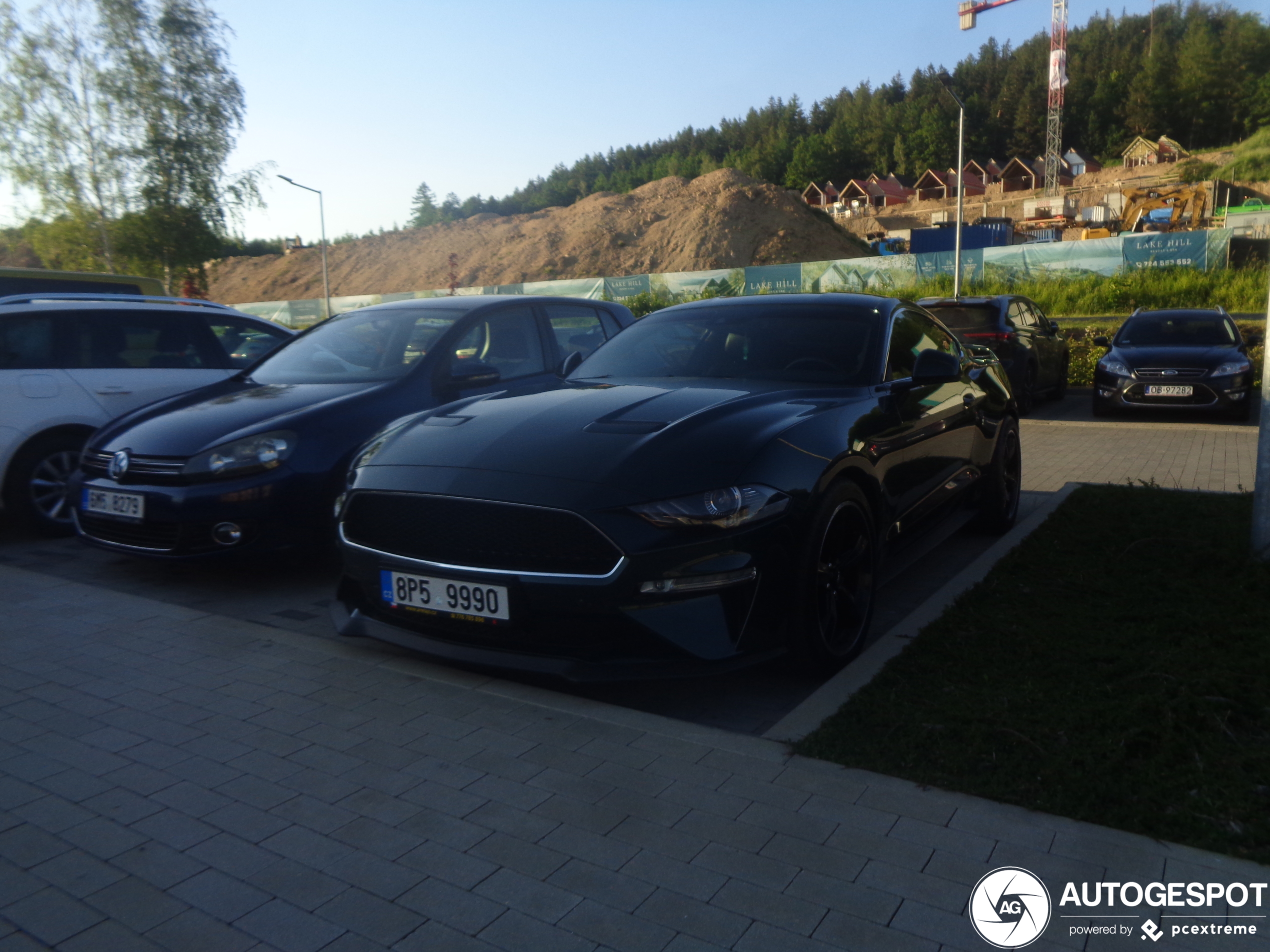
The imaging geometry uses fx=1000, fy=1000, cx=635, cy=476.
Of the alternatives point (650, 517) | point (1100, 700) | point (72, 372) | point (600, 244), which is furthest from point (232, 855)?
point (600, 244)

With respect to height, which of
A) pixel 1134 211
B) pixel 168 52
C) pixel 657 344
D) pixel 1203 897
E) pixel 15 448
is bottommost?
pixel 1203 897

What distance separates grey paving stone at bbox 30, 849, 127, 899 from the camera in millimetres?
2545

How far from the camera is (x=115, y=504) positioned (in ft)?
17.9

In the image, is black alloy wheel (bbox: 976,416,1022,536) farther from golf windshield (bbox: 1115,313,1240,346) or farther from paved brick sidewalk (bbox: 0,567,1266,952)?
golf windshield (bbox: 1115,313,1240,346)

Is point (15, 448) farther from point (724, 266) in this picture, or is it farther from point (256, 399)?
point (724, 266)

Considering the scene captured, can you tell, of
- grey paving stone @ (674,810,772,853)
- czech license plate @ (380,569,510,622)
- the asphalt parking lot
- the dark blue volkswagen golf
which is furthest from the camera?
the dark blue volkswagen golf

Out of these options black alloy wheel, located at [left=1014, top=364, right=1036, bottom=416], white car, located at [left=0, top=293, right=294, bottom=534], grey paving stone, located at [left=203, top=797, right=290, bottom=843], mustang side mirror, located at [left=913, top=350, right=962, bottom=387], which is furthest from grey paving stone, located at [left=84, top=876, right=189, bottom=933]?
black alloy wheel, located at [left=1014, top=364, right=1036, bottom=416]

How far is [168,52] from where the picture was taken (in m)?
30.5

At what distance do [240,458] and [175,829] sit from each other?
9.20 feet

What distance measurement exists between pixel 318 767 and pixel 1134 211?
56.3 m

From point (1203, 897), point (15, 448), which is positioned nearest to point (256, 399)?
point (15, 448)

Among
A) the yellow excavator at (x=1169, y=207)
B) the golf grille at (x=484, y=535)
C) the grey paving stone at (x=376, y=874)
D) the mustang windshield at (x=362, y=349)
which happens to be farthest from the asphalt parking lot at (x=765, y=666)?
the yellow excavator at (x=1169, y=207)

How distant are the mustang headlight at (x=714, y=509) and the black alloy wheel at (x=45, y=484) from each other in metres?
4.87

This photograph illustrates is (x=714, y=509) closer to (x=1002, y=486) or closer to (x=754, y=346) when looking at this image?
(x=754, y=346)
